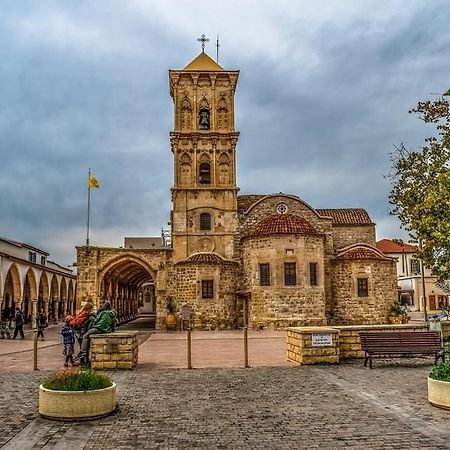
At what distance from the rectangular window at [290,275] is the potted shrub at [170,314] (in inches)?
261

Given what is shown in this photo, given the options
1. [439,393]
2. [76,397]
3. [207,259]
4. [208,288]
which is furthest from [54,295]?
[439,393]

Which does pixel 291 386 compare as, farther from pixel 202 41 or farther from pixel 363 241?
pixel 202 41

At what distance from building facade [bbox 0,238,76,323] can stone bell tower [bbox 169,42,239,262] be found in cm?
900

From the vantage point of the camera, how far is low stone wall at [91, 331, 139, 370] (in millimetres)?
11758

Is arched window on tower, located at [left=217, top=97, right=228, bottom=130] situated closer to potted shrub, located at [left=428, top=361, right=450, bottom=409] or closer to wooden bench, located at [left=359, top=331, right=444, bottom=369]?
wooden bench, located at [left=359, top=331, right=444, bottom=369]

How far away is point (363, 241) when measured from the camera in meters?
34.2

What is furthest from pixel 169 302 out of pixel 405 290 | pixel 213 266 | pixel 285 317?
pixel 405 290

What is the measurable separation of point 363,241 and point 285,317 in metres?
9.97

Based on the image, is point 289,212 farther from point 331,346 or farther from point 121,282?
point 331,346

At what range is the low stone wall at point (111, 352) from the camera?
1176cm

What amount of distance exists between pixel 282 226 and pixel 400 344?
54.9 ft

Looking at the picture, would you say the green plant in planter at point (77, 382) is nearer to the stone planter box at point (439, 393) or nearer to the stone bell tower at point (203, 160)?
the stone planter box at point (439, 393)

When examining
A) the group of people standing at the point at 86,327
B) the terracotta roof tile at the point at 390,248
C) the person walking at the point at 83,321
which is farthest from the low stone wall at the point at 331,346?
the terracotta roof tile at the point at 390,248

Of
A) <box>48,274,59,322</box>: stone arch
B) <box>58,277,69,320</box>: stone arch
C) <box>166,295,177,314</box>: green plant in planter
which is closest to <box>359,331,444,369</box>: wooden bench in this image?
<box>166,295,177,314</box>: green plant in planter
